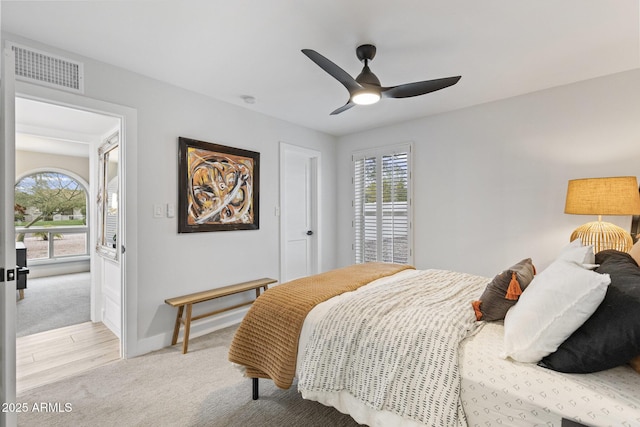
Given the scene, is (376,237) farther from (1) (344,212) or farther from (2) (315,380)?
(2) (315,380)

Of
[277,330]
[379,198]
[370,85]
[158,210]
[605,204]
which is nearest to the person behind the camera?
[277,330]

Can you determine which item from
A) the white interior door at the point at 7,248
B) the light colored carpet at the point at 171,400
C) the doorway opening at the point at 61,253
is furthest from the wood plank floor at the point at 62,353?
the white interior door at the point at 7,248

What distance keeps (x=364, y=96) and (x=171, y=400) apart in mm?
2547

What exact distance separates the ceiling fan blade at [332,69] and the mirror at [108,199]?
2438mm

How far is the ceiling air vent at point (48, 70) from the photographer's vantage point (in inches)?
83.1

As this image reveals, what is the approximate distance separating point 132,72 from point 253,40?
129cm

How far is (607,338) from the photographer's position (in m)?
1.03

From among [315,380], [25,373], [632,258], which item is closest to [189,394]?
[315,380]

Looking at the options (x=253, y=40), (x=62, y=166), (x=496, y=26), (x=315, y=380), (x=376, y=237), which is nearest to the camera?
(x=315, y=380)

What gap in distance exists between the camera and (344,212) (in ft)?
15.6

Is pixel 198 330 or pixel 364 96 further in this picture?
pixel 198 330

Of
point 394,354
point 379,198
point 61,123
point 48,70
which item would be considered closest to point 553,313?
point 394,354

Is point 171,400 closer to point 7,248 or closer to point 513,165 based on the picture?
point 7,248

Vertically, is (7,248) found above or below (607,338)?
above
